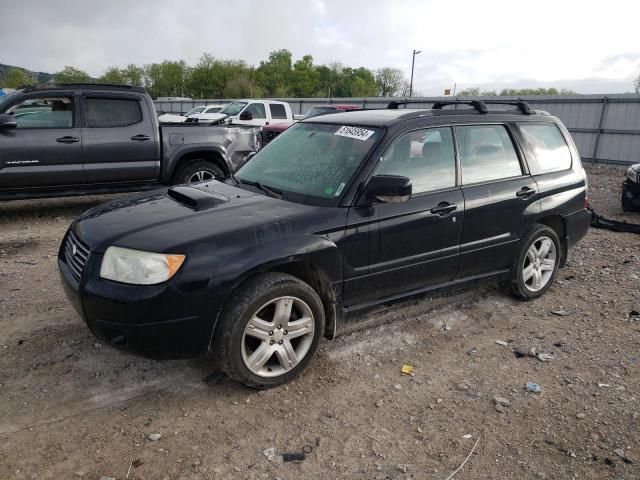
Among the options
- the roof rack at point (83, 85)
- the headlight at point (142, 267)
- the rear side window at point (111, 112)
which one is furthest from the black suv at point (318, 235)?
the roof rack at point (83, 85)

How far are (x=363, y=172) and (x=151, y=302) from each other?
1.63m

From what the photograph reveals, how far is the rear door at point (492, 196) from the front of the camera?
4105mm

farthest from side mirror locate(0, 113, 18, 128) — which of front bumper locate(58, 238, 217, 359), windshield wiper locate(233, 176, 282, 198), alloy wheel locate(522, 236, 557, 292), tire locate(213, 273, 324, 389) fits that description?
alloy wheel locate(522, 236, 557, 292)

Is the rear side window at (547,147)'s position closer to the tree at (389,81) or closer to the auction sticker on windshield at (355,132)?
the auction sticker on windshield at (355,132)

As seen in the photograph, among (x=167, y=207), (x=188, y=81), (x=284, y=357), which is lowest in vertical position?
(x=284, y=357)

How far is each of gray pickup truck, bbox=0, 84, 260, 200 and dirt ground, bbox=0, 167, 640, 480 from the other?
291cm

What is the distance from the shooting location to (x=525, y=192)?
445 centimetres

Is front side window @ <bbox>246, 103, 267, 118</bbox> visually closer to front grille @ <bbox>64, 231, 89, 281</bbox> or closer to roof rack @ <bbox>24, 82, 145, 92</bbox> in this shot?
roof rack @ <bbox>24, 82, 145, 92</bbox>

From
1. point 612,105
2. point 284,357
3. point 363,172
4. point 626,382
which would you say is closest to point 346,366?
point 284,357

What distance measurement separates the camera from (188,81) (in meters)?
96.7

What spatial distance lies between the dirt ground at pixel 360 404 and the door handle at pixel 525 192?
1.03 meters

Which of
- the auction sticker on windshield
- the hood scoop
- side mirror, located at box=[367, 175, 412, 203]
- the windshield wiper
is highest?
the auction sticker on windshield

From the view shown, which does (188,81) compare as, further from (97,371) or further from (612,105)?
(97,371)

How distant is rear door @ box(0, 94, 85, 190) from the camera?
6.82 m
